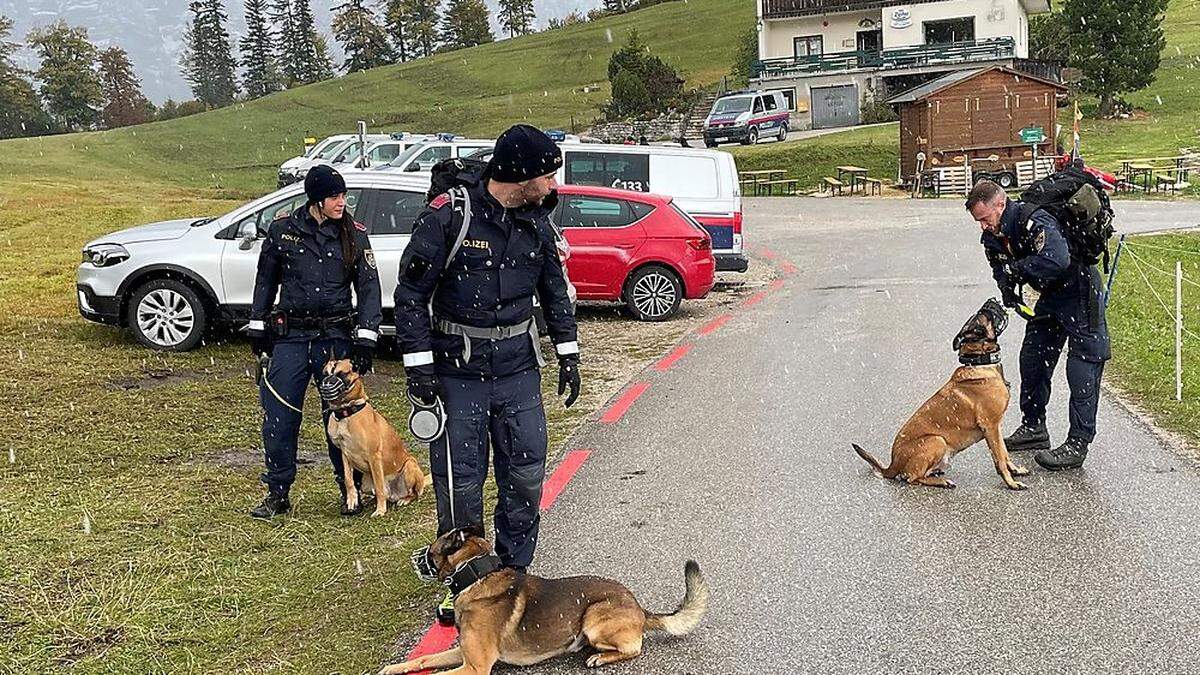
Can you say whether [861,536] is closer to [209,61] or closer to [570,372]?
[570,372]

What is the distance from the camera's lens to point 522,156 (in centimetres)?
440

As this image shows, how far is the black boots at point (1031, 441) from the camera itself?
7242 millimetres

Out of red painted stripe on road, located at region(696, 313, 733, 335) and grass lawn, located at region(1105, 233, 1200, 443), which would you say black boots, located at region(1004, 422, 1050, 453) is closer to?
grass lawn, located at region(1105, 233, 1200, 443)

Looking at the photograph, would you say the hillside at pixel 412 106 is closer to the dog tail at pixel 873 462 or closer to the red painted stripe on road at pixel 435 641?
the dog tail at pixel 873 462

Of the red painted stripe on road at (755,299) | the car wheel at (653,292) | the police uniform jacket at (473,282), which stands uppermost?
the police uniform jacket at (473,282)

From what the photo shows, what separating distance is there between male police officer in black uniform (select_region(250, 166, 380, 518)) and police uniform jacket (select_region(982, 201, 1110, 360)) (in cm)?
369

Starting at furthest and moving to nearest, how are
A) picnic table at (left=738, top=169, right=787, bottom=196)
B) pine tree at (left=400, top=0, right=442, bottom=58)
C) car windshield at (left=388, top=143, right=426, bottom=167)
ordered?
pine tree at (left=400, top=0, right=442, bottom=58) → picnic table at (left=738, top=169, right=787, bottom=196) → car windshield at (left=388, top=143, right=426, bottom=167)

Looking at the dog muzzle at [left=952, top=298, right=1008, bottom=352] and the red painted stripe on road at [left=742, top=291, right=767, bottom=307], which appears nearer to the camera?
the dog muzzle at [left=952, top=298, right=1008, bottom=352]

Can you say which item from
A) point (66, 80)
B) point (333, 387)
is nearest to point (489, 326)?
point (333, 387)

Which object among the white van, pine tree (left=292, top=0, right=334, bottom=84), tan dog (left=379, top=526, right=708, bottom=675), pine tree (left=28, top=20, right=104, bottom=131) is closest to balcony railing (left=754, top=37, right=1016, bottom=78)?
the white van

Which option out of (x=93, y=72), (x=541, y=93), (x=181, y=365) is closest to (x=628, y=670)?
(x=181, y=365)

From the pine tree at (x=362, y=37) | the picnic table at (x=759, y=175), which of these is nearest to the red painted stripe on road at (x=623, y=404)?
the picnic table at (x=759, y=175)

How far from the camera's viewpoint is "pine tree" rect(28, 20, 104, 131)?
92.3 metres

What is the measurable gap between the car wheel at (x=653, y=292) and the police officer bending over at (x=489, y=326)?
892 centimetres
